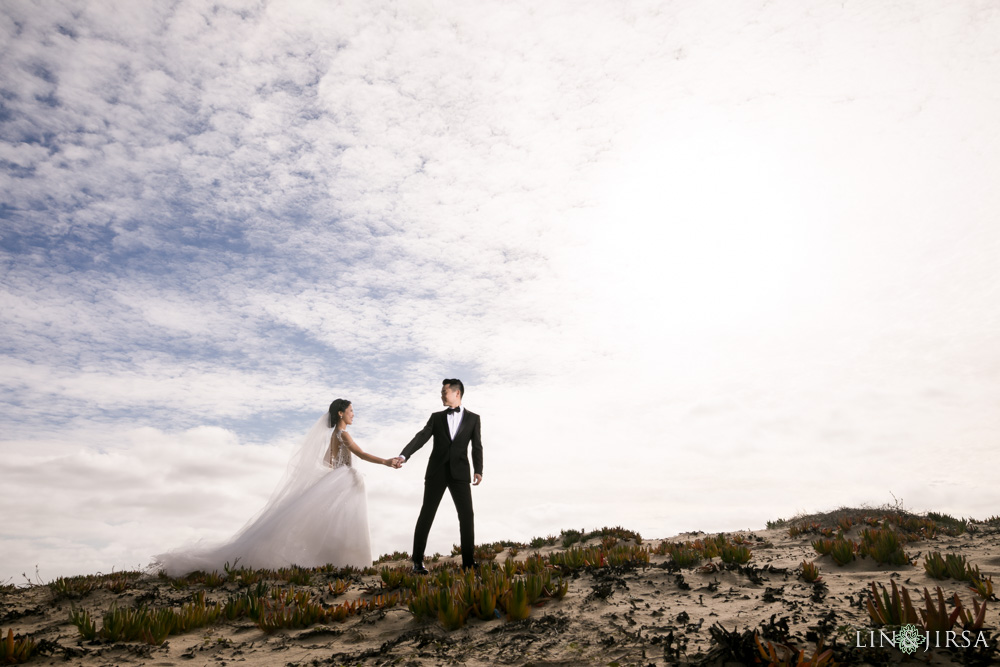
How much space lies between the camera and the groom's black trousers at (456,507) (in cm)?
892

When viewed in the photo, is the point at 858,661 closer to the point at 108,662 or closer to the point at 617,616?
the point at 617,616

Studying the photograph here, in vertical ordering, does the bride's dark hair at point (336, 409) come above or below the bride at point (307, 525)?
above

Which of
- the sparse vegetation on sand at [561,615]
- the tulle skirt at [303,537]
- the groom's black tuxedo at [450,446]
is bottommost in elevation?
the sparse vegetation on sand at [561,615]

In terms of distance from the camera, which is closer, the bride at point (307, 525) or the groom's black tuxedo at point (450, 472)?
the groom's black tuxedo at point (450, 472)

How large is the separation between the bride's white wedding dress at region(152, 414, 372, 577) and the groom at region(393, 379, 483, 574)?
1.28 meters

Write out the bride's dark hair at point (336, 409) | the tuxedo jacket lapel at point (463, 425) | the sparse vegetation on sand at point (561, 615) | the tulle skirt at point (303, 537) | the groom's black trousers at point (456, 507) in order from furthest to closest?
the bride's dark hair at point (336, 409) → the tuxedo jacket lapel at point (463, 425) → the tulle skirt at point (303, 537) → the groom's black trousers at point (456, 507) → the sparse vegetation on sand at point (561, 615)

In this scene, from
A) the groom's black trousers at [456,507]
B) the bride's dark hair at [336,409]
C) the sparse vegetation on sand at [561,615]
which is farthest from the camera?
the bride's dark hair at [336,409]

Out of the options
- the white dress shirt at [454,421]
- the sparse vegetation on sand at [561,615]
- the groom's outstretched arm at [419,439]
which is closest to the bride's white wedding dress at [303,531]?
the sparse vegetation on sand at [561,615]

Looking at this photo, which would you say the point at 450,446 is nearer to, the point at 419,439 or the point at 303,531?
the point at 419,439

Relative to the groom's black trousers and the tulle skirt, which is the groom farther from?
the tulle skirt

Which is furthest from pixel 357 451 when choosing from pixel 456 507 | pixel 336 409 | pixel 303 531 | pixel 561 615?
pixel 561 615

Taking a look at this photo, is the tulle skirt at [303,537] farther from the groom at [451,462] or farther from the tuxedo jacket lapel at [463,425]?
the tuxedo jacket lapel at [463,425]

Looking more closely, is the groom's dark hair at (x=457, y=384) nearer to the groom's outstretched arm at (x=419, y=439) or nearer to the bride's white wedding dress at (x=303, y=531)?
→ the groom's outstretched arm at (x=419, y=439)

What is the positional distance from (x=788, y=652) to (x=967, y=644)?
4.03 ft
